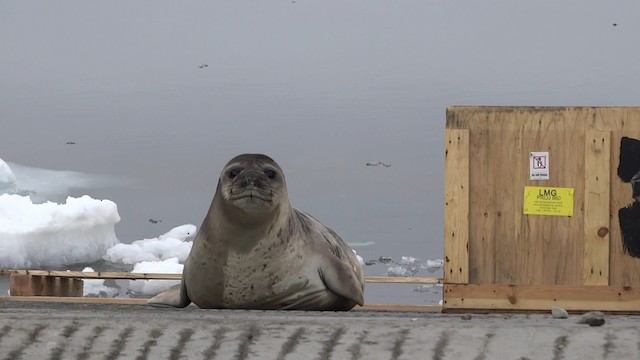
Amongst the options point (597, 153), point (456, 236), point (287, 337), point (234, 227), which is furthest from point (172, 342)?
point (597, 153)

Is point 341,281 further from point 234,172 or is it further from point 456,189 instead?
point 456,189

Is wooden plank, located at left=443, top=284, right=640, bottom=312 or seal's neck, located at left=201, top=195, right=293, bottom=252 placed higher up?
seal's neck, located at left=201, top=195, right=293, bottom=252

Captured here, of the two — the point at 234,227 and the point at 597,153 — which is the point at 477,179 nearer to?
the point at 597,153

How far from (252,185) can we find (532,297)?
2168 millimetres

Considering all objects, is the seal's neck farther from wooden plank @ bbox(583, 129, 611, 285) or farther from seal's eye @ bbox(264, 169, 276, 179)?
wooden plank @ bbox(583, 129, 611, 285)

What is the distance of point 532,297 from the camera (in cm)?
687

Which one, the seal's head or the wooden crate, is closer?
the seal's head

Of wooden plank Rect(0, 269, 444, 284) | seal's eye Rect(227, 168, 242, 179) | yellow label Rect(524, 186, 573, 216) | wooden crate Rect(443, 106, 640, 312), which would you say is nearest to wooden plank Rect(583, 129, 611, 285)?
wooden crate Rect(443, 106, 640, 312)

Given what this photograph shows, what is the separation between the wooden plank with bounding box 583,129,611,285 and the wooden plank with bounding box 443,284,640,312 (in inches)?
3.6

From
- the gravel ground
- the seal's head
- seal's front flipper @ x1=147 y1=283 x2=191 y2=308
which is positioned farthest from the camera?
seal's front flipper @ x1=147 y1=283 x2=191 y2=308

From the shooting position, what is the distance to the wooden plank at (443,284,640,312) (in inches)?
270

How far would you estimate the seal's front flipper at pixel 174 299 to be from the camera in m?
6.44

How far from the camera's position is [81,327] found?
4.11 meters

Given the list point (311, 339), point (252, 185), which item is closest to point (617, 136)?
point (252, 185)
